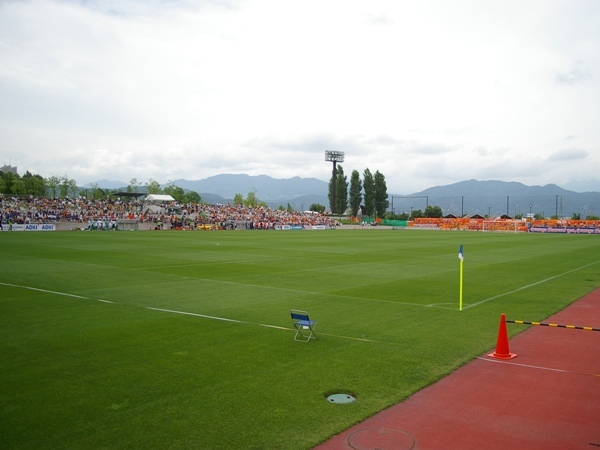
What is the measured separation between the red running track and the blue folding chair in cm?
315

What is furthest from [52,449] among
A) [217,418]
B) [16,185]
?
[16,185]

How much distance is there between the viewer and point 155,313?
44.7ft

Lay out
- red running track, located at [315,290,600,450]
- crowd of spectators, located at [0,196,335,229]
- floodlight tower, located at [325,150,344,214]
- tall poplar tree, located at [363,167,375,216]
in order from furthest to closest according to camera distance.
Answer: tall poplar tree, located at [363,167,375,216] → floodlight tower, located at [325,150,344,214] → crowd of spectators, located at [0,196,335,229] → red running track, located at [315,290,600,450]

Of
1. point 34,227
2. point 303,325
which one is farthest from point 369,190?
point 303,325

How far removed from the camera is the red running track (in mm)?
6184

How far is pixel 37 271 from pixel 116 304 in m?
9.59

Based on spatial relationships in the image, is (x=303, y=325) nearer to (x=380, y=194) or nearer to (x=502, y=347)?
(x=502, y=347)

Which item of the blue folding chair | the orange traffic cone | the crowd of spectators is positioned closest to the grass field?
the blue folding chair

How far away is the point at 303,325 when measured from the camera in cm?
1074

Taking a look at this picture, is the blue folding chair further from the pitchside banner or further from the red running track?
the pitchside banner

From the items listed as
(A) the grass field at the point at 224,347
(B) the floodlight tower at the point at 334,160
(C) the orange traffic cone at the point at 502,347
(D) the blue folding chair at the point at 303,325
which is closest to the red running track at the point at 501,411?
(C) the orange traffic cone at the point at 502,347

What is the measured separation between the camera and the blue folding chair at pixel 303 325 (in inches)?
414

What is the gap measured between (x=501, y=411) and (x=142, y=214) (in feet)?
237

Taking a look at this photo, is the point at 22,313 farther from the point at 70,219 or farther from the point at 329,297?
the point at 70,219
